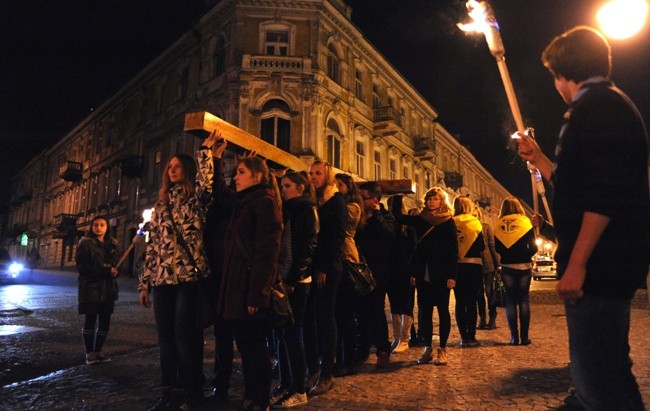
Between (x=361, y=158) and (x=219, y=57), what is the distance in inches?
359

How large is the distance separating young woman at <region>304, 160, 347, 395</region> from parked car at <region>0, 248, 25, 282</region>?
1941 cm

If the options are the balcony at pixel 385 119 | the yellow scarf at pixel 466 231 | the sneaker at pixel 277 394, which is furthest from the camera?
the balcony at pixel 385 119

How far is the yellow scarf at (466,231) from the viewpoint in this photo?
6.18 m

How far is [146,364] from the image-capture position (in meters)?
5.00

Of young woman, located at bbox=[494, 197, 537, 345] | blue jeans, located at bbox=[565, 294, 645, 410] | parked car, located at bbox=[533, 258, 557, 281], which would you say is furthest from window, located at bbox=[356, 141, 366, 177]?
blue jeans, located at bbox=[565, 294, 645, 410]

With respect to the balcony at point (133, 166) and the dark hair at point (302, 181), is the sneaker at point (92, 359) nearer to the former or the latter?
the dark hair at point (302, 181)

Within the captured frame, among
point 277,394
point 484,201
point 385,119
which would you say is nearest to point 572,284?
point 277,394

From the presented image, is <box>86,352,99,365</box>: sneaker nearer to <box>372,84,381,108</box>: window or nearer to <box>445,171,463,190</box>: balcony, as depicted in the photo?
<box>372,84,381,108</box>: window

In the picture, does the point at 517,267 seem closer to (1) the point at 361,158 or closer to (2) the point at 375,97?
(1) the point at 361,158

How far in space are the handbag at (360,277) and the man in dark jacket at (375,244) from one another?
351mm

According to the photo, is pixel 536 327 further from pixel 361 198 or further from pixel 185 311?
pixel 185 311

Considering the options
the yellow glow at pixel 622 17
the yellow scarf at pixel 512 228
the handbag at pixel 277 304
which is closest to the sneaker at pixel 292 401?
the handbag at pixel 277 304

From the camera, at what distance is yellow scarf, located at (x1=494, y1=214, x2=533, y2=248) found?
20.2 feet

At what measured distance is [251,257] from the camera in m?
3.22
